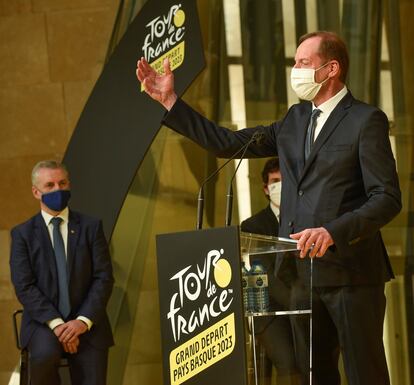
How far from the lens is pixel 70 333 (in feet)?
14.2

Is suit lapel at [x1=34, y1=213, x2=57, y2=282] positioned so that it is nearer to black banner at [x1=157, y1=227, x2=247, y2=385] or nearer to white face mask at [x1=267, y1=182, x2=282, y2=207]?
white face mask at [x1=267, y1=182, x2=282, y2=207]

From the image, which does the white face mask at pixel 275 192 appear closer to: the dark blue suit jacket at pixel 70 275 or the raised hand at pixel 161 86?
the dark blue suit jacket at pixel 70 275

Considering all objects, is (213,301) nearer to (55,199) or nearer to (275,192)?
(55,199)

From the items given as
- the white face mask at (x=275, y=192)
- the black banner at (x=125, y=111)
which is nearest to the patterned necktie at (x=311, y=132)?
the white face mask at (x=275, y=192)

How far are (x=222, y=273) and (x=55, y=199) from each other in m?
1.81

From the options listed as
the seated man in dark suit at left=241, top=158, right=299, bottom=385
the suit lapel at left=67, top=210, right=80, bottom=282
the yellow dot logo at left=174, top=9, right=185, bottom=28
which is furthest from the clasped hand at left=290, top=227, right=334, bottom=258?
the yellow dot logo at left=174, top=9, right=185, bottom=28

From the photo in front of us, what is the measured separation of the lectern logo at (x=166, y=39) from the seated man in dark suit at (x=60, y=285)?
3.09 ft

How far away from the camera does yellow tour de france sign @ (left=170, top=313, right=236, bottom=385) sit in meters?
2.94

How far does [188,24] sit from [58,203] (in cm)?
126

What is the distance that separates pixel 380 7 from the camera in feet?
18.5

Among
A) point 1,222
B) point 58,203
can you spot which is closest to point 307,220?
point 58,203

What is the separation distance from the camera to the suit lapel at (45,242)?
14.8 feet

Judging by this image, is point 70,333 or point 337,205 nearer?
point 337,205

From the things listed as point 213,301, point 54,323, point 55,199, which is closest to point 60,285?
point 54,323
